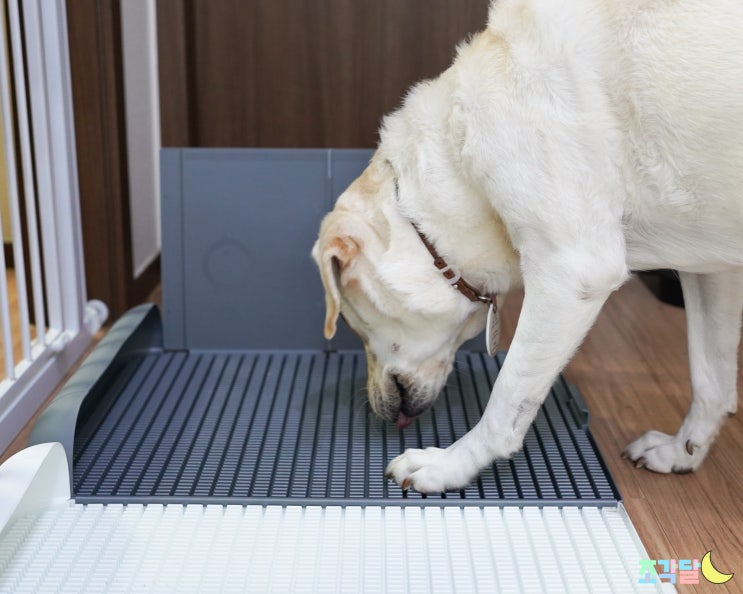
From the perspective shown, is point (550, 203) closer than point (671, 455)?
Yes

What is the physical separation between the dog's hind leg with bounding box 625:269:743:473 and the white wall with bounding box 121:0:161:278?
2.05 m

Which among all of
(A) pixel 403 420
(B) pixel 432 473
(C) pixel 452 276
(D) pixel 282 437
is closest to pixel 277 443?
(D) pixel 282 437

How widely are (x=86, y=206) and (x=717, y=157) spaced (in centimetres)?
209

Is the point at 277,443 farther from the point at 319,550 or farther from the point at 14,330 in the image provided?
the point at 14,330

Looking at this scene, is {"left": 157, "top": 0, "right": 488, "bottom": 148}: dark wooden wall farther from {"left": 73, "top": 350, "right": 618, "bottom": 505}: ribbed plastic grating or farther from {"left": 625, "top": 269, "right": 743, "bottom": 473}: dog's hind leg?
{"left": 625, "top": 269, "right": 743, "bottom": 473}: dog's hind leg

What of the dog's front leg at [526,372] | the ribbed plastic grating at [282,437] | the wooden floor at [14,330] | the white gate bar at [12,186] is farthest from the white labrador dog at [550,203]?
the wooden floor at [14,330]

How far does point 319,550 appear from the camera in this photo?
62.7 inches

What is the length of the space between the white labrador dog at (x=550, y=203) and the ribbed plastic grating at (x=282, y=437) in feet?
0.43

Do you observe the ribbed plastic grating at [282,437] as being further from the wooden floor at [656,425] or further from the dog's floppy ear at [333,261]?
the dog's floppy ear at [333,261]

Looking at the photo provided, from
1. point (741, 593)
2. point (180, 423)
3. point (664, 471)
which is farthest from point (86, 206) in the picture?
point (741, 593)

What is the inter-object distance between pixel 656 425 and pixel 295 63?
6.62 ft

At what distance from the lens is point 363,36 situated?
3.27 metres

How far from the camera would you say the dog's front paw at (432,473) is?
1.79m

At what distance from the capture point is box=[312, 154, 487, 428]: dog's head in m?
1.87
